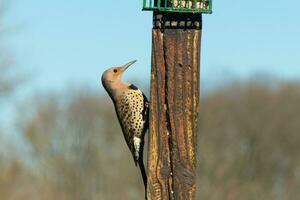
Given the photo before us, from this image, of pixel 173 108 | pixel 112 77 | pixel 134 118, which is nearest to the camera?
pixel 173 108

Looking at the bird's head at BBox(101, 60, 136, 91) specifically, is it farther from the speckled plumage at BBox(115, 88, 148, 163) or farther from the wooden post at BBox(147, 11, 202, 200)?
the wooden post at BBox(147, 11, 202, 200)

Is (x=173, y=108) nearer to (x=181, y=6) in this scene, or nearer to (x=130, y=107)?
(x=181, y=6)

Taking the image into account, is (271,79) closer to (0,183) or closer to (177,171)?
(0,183)

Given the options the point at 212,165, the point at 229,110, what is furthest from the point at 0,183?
the point at 229,110

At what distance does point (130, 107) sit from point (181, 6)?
1698mm

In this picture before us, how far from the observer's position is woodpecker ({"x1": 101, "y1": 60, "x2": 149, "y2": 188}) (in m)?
8.05

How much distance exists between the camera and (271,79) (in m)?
59.3

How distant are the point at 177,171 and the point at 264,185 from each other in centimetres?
4272

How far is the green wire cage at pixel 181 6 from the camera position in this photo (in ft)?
21.6

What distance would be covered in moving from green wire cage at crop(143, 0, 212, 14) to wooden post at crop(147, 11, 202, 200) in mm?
122

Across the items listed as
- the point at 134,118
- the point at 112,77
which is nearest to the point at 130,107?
the point at 134,118

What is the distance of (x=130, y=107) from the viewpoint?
26.9 ft

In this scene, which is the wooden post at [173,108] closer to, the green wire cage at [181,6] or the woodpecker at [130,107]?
the green wire cage at [181,6]

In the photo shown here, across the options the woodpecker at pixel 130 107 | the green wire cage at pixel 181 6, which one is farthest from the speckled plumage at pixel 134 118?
the green wire cage at pixel 181 6
